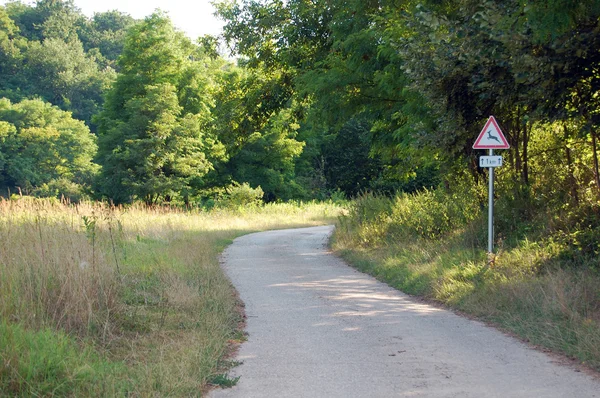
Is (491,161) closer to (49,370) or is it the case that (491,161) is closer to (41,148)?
(49,370)

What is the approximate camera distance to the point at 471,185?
53.6 ft

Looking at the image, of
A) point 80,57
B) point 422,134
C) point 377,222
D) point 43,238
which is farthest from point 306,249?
point 80,57

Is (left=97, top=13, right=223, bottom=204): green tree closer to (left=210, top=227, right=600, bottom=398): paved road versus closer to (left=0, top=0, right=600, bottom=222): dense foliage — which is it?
(left=0, top=0, right=600, bottom=222): dense foliage

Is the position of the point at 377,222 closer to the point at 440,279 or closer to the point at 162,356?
the point at 440,279

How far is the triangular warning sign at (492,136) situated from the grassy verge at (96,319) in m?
5.48

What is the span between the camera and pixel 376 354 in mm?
7207

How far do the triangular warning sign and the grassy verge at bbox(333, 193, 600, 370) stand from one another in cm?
195

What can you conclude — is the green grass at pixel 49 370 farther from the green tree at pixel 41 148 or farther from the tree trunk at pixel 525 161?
the green tree at pixel 41 148

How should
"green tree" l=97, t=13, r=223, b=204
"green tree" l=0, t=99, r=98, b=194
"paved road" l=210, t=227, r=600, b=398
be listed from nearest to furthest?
"paved road" l=210, t=227, r=600, b=398, "green tree" l=97, t=13, r=223, b=204, "green tree" l=0, t=99, r=98, b=194

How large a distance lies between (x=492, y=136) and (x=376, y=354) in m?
6.20

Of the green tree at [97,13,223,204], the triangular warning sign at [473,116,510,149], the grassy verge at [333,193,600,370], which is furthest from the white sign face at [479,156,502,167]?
the green tree at [97,13,223,204]

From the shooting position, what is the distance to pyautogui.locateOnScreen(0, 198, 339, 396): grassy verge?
17.9ft

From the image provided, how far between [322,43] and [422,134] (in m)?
9.75

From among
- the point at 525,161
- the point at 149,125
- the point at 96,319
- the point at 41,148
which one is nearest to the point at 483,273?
the point at 525,161
